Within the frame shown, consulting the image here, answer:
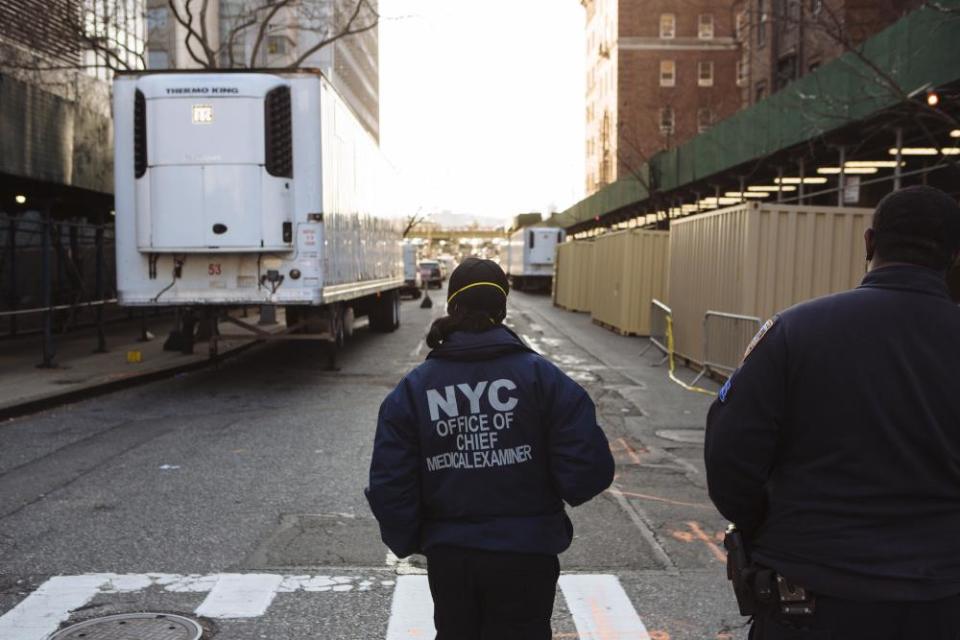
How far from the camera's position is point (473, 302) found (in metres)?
3.09

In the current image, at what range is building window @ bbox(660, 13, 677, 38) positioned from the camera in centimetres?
Result: 7050

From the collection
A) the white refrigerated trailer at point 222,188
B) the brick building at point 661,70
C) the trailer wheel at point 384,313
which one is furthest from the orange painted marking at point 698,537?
the brick building at point 661,70

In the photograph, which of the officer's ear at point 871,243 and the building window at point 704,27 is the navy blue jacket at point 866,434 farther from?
the building window at point 704,27

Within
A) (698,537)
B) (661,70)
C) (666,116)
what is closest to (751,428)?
(698,537)

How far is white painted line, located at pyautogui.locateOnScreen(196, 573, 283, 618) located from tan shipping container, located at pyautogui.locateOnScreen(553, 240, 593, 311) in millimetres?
25615

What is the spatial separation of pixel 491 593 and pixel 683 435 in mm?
7516

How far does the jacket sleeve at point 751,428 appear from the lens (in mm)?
2498

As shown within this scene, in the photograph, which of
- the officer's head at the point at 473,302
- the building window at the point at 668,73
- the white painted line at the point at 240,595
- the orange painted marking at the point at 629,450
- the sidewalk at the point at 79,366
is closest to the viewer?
the officer's head at the point at 473,302

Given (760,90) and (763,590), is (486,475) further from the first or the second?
(760,90)

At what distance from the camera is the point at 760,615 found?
101 inches

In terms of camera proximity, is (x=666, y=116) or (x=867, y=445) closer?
(x=867, y=445)

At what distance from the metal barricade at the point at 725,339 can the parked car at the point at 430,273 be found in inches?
1557

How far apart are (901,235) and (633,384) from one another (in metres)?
11.9

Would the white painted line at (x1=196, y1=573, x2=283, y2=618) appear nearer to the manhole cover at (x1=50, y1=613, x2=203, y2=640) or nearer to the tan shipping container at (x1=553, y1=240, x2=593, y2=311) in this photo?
the manhole cover at (x1=50, y1=613, x2=203, y2=640)
